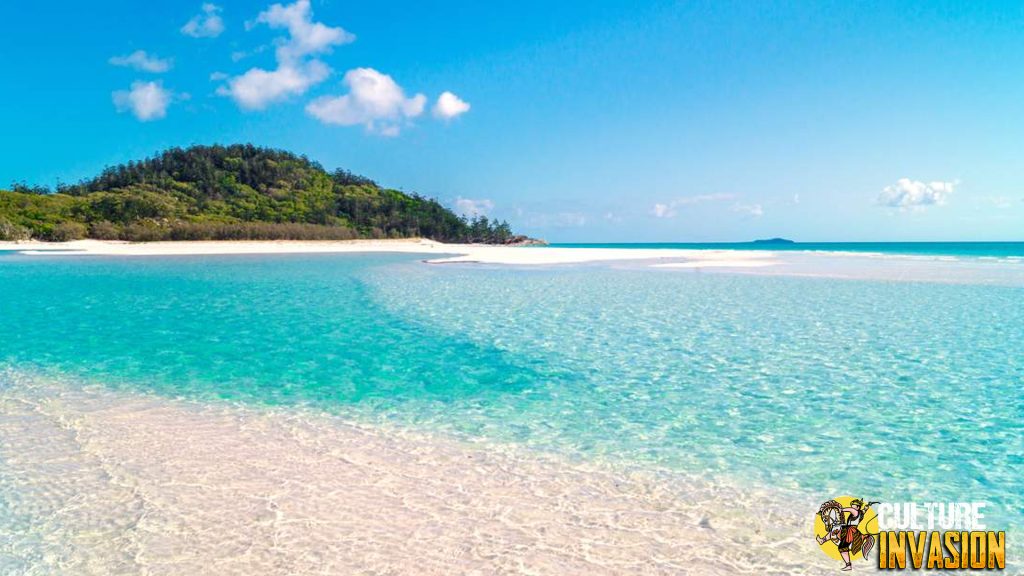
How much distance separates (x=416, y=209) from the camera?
123 metres

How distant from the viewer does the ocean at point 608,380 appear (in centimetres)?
502

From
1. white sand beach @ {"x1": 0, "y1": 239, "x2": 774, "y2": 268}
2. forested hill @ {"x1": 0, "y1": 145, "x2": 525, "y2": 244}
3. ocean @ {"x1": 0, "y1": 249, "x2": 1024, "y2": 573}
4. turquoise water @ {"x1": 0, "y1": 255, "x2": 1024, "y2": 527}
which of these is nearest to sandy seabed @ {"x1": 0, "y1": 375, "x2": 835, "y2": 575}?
ocean @ {"x1": 0, "y1": 249, "x2": 1024, "y2": 573}

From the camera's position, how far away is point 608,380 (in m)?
8.10

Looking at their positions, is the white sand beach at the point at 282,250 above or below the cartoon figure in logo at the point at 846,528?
above

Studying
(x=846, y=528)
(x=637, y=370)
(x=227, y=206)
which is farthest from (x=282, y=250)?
(x=846, y=528)

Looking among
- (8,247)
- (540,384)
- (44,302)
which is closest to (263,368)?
(540,384)

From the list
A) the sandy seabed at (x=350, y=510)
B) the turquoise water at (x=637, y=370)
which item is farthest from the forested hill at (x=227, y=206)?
the sandy seabed at (x=350, y=510)

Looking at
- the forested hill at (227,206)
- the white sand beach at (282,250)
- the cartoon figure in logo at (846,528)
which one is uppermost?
the forested hill at (227,206)

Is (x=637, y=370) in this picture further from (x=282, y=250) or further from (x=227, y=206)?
(x=227, y=206)

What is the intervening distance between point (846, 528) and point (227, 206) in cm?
10916

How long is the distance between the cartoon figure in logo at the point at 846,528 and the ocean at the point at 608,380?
137mm

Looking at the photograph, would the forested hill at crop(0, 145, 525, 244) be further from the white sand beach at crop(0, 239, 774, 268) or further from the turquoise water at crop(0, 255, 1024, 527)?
the turquoise water at crop(0, 255, 1024, 527)

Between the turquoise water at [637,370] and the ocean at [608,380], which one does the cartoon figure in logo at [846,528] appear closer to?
the ocean at [608,380]

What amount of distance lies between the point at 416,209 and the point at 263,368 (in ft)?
385
